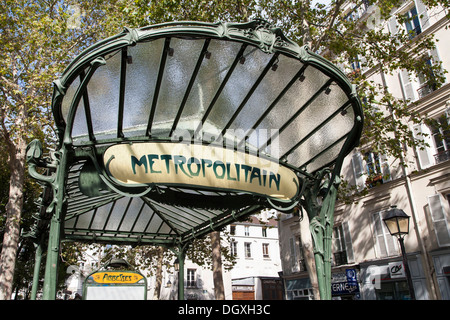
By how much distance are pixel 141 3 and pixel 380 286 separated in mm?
14457

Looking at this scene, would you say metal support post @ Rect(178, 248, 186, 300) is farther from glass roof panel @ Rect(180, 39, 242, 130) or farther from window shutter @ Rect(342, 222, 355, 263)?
window shutter @ Rect(342, 222, 355, 263)

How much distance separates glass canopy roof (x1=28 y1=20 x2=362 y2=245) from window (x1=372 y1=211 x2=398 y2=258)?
42.2 feet

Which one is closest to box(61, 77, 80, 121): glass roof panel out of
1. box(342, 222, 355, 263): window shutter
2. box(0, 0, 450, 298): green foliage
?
box(0, 0, 450, 298): green foliage

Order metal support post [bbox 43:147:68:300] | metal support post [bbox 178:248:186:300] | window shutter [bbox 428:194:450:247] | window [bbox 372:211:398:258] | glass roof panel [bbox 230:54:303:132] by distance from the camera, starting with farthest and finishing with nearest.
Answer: window [bbox 372:211:398:258] < window shutter [bbox 428:194:450:247] < metal support post [bbox 178:248:186:300] < glass roof panel [bbox 230:54:303:132] < metal support post [bbox 43:147:68:300]

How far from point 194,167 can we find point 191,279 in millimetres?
30818

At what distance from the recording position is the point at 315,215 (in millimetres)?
4449

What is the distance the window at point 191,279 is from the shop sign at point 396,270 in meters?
20.7

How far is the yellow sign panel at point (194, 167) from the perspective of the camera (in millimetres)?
3646

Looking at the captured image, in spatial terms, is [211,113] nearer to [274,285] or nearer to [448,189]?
[448,189]

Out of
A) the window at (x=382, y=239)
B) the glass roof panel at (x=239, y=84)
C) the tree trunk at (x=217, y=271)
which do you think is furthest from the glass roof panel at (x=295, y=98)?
the window at (x=382, y=239)

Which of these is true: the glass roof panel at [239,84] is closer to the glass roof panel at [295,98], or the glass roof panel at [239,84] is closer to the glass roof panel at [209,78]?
the glass roof panel at [209,78]

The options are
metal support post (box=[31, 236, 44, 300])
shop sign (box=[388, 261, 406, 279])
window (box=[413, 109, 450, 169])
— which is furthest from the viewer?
shop sign (box=[388, 261, 406, 279])

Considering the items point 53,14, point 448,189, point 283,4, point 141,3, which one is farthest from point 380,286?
point 53,14

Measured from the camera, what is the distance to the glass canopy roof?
3.28 metres
